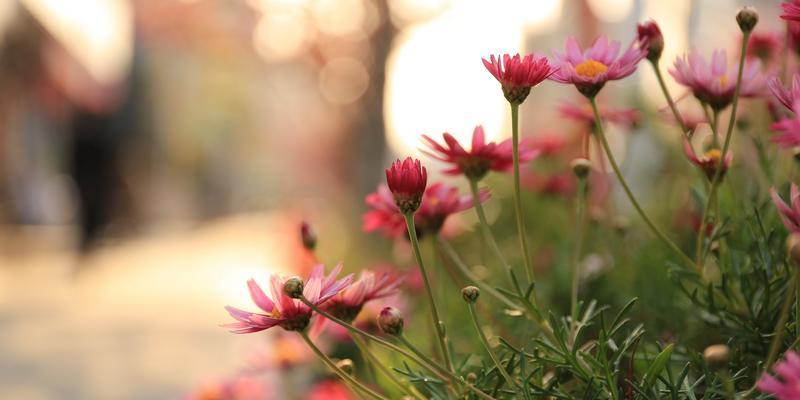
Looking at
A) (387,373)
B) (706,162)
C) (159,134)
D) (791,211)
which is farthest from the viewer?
(159,134)

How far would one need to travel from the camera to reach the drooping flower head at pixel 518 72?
0.55 meters

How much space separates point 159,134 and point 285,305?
2127cm

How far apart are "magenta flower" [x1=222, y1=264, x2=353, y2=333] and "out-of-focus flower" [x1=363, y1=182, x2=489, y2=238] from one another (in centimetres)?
15

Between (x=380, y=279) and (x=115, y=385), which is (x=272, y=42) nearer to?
(x=115, y=385)

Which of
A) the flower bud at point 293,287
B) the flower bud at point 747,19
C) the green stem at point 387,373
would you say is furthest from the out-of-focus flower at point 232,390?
the flower bud at point 747,19

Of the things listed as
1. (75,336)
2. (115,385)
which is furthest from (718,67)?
(75,336)

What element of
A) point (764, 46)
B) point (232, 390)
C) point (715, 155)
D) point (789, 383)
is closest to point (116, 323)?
point (232, 390)

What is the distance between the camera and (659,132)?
2.07 m

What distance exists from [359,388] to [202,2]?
15082mm

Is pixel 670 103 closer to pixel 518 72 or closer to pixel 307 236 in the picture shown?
pixel 518 72

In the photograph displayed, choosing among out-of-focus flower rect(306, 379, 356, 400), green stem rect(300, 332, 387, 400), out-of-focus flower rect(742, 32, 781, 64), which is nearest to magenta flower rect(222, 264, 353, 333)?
green stem rect(300, 332, 387, 400)

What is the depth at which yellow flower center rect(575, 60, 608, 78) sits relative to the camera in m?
0.61

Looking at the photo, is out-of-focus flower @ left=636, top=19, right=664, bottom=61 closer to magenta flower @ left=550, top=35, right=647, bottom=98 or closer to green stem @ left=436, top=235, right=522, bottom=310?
magenta flower @ left=550, top=35, right=647, bottom=98

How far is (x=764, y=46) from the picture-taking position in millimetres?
1031
